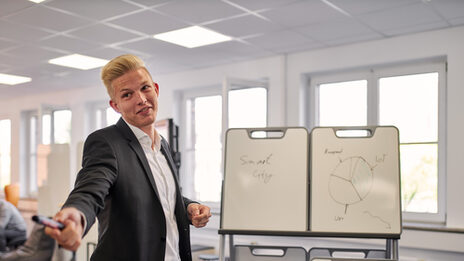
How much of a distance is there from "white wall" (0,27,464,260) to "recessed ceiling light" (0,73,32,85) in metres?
1.05

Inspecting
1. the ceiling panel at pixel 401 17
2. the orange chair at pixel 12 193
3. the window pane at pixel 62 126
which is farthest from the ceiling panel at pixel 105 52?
the orange chair at pixel 12 193

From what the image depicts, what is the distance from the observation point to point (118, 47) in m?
5.14

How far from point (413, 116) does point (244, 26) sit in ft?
6.55

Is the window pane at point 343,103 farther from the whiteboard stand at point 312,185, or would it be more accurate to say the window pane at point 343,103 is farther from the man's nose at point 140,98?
the man's nose at point 140,98

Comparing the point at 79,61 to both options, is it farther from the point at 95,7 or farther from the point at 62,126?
the point at 62,126

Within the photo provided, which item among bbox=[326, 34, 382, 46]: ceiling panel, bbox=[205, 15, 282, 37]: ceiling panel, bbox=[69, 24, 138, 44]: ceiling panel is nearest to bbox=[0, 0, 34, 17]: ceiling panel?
bbox=[69, 24, 138, 44]: ceiling panel

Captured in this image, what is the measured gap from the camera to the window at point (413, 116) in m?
4.69

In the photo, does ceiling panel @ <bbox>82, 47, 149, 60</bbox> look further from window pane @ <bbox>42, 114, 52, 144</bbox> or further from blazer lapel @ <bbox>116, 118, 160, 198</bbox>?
blazer lapel @ <bbox>116, 118, 160, 198</bbox>

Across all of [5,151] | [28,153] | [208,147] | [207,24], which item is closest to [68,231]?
[207,24]

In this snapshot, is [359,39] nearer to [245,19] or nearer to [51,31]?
[245,19]

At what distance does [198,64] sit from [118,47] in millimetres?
1226

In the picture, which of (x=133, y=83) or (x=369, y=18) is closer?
(x=133, y=83)

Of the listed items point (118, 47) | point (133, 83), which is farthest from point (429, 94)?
point (133, 83)

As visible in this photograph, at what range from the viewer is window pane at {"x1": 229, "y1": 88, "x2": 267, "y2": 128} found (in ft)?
19.5
